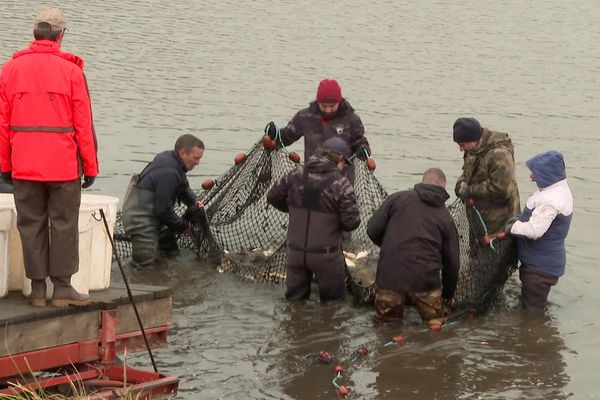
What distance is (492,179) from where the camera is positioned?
9.84 meters

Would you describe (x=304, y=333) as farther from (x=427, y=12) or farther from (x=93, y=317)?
(x=427, y=12)

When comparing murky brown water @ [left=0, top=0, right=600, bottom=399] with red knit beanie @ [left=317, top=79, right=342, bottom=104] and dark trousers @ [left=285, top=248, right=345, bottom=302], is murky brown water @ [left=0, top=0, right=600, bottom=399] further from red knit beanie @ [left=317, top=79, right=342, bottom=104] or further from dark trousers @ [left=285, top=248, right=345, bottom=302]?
red knit beanie @ [left=317, top=79, right=342, bottom=104]

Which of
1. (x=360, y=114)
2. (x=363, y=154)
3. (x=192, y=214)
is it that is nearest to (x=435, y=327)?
(x=363, y=154)

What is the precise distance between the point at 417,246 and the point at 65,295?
316 cm

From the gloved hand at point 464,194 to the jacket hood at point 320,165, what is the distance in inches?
47.3

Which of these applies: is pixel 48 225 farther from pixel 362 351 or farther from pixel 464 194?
pixel 464 194

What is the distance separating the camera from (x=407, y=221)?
909cm

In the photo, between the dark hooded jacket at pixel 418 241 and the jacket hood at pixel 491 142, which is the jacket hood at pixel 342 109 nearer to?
the jacket hood at pixel 491 142

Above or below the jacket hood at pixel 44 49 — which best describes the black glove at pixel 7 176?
below

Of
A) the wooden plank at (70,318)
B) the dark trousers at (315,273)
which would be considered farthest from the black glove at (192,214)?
the wooden plank at (70,318)

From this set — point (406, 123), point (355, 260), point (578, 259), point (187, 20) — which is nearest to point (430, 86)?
point (406, 123)

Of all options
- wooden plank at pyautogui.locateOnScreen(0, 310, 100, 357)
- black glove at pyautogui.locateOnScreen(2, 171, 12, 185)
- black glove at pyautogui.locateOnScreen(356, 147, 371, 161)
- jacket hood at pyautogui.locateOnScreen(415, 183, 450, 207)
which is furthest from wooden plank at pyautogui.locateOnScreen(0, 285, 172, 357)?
black glove at pyautogui.locateOnScreen(356, 147, 371, 161)

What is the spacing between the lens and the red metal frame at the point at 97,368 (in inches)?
260

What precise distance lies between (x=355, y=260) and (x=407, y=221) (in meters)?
1.83
